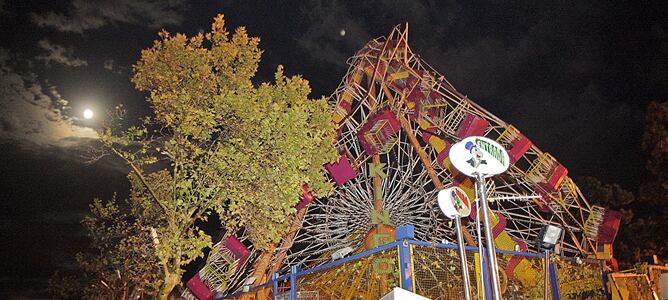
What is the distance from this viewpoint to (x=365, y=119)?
2006 centimetres

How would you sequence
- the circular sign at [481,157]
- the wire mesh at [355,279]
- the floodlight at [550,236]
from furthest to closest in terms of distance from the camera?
the wire mesh at [355,279]
the floodlight at [550,236]
the circular sign at [481,157]

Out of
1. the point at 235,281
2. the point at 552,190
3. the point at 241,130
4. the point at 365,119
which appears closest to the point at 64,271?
the point at 235,281

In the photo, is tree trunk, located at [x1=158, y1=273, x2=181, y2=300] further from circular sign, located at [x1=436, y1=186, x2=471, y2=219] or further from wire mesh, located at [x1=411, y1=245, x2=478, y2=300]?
circular sign, located at [x1=436, y1=186, x2=471, y2=219]

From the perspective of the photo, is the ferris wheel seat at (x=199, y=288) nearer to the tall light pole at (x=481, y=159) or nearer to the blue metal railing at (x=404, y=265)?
the blue metal railing at (x=404, y=265)

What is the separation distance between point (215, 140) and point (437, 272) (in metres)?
6.61

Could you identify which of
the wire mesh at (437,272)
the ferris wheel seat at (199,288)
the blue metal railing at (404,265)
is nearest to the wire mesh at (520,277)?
the blue metal railing at (404,265)

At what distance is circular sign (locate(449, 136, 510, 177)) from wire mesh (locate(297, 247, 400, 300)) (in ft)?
11.0

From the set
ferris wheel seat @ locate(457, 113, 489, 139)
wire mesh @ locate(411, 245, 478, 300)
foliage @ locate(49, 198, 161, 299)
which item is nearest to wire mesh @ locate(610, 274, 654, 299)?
wire mesh @ locate(411, 245, 478, 300)

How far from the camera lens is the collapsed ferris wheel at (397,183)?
1684cm

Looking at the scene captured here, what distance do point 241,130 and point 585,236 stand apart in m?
12.8

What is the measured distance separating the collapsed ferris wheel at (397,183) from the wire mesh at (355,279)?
20.0 ft

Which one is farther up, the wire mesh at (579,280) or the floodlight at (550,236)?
the wire mesh at (579,280)

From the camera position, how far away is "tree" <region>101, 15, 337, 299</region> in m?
11.4

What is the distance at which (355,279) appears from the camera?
977 centimetres
